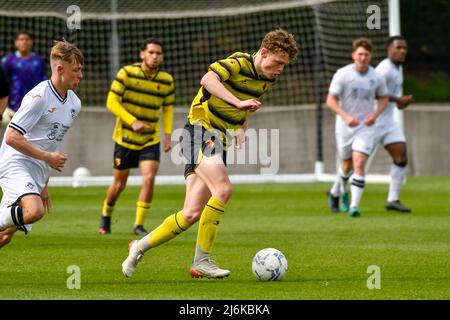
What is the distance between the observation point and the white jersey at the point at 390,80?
1467cm

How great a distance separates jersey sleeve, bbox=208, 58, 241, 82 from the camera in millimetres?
8375

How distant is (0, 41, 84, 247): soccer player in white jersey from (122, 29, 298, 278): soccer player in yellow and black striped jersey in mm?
898

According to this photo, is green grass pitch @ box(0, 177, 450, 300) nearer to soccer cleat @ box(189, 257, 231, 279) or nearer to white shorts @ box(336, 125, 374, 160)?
soccer cleat @ box(189, 257, 231, 279)

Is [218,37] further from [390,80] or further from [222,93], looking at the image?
[222,93]

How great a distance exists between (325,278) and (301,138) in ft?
49.7

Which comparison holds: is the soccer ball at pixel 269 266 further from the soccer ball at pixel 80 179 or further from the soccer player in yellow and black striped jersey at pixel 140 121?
the soccer ball at pixel 80 179

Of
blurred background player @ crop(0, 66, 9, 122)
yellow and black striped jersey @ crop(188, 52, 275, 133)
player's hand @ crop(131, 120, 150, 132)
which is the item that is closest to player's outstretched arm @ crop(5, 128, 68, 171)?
blurred background player @ crop(0, 66, 9, 122)

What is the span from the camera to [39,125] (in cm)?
820

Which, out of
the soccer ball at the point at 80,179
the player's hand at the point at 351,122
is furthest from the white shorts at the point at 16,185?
the soccer ball at the point at 80,179

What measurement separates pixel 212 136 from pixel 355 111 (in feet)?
20.0

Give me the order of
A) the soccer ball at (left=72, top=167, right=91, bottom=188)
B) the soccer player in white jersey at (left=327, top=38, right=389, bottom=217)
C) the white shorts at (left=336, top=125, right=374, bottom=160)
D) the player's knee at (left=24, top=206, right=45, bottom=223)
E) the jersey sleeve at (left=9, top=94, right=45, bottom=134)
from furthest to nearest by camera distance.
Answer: the soccer ball at (left=72, top=167, right=91, bottom=188) → the white shorts at (left=336, top=125, right=374, bottom=160) → the soccer player in white jersey at (left=327, top=38, right=389, bottom=217) → the jersey sleeve at (left=9, top=94, right=45, bottom=134) → the player's knee at (left=24, top=206, right=45, bottom=223)

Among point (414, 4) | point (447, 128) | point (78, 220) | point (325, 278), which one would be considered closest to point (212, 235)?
point (325, 278)

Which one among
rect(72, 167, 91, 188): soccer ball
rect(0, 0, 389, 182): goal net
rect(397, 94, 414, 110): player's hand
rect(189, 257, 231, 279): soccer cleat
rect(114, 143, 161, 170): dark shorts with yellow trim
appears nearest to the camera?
rect(189, 257, 231, 279): soccer cleat
